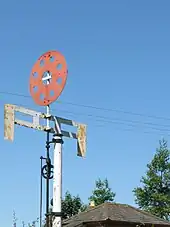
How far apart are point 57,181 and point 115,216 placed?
13.0m

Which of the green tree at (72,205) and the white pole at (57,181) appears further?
the green tree at (72,205)

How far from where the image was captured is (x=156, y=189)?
35.8 metres

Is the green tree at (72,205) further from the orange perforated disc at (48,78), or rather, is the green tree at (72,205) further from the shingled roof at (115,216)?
the orange perforated disc at (48,78)

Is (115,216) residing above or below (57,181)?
above

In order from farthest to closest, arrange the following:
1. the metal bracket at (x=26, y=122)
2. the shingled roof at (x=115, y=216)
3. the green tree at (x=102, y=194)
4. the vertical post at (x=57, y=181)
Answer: the green tree at (x=102, y=194) < the shingled roof at (x=115, y=216) < the metal bracket at (x=26, y=122) < the vertical post at (x=57, y=181)

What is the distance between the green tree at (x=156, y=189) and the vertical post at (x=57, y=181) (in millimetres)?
29028

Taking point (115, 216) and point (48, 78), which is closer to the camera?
point (48, 78)

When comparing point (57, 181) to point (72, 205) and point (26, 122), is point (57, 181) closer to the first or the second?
point (26, 122)

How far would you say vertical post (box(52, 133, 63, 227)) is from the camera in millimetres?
6551

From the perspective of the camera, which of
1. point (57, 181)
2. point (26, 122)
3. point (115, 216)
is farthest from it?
point (115, 216)

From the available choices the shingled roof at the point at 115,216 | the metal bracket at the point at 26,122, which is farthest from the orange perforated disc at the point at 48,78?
the shingled roof at the point at 115,216

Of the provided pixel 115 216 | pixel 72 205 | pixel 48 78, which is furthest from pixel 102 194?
pixel 48 78

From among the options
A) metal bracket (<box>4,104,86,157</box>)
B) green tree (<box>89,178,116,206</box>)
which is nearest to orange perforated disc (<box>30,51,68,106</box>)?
metal bracket (<box>4,104,86,157</box>)

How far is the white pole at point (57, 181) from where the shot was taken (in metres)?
6.55
